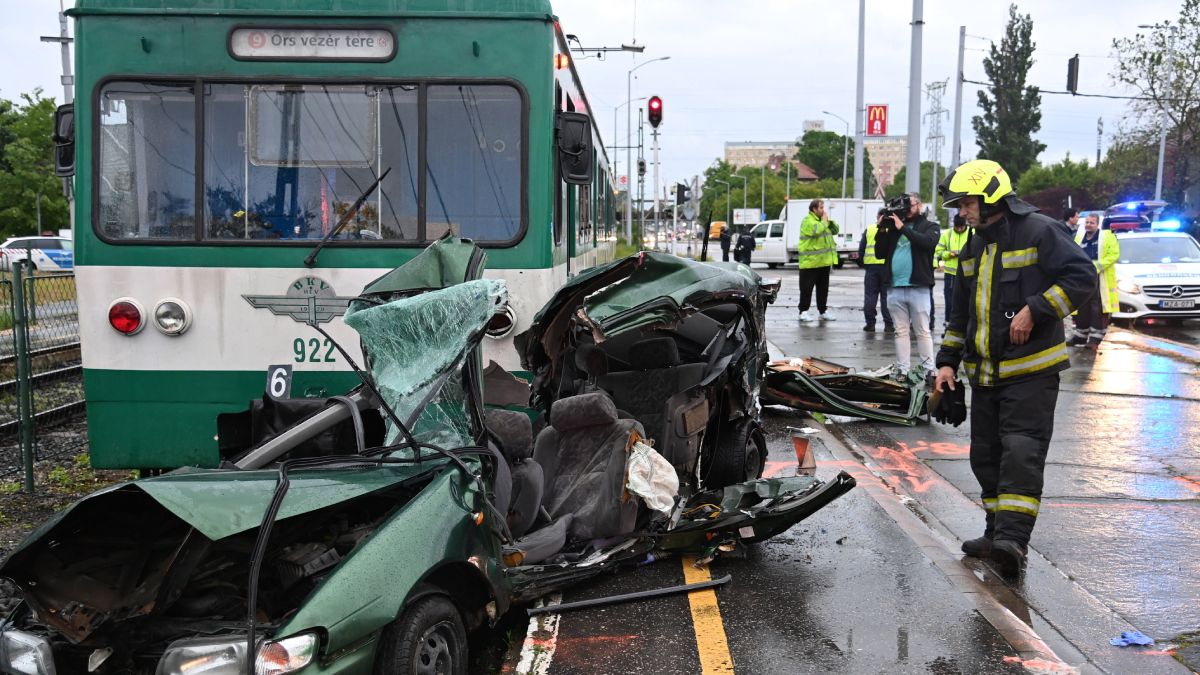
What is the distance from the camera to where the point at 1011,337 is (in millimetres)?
5664

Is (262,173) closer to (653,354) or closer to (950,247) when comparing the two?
(653,354)

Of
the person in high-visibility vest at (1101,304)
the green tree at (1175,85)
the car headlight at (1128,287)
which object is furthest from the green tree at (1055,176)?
the person in high-visibility vest at (1101,304)

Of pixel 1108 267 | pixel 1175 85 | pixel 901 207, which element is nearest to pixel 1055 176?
pixel 1175 85

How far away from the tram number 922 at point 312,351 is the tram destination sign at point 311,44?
1700 mm

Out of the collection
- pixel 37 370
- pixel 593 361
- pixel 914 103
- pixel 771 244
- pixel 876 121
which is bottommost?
pixel 37 370

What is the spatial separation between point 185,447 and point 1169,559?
5.63 meters

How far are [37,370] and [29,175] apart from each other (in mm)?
34443

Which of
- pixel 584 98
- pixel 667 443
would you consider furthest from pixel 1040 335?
pixel 584 98

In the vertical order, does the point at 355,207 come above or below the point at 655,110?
below

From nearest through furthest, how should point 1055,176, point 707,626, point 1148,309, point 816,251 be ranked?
1. point 707,626
2. point 816,251
3. point 1148,309
4. point 1055,176

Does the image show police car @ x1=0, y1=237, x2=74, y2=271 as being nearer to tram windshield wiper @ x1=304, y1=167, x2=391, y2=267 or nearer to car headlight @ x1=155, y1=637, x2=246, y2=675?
tram windshield wiper @ x1=304, y1=167, x2=391, y2=267

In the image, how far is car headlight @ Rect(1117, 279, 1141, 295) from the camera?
18.8m

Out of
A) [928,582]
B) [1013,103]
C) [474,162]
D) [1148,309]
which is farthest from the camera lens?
[1013,103]

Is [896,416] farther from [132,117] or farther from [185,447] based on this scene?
[132,117]
